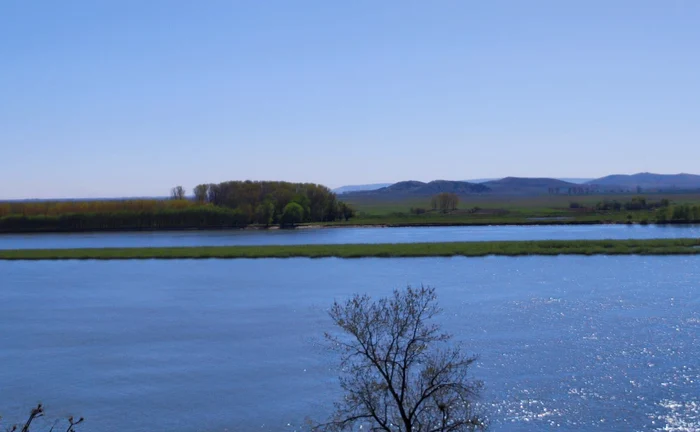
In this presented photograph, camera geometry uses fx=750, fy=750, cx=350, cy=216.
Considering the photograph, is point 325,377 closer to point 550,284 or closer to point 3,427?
point 3,427

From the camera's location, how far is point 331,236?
170ft

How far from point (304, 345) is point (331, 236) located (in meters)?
34.9

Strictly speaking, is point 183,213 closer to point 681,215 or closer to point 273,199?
point 273,199

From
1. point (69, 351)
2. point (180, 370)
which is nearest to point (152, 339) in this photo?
point (69, 351)

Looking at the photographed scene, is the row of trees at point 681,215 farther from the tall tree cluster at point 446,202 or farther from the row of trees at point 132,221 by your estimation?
the row of trees at point 132,221

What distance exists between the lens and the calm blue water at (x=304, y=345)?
1248cm

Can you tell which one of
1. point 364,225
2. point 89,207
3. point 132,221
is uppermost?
point 89,207

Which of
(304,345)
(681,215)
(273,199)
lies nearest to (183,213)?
(273,199)

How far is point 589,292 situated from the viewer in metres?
23.0

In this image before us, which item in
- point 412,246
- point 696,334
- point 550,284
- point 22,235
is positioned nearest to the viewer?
point 696,334

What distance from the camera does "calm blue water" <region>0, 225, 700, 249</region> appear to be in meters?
45.4

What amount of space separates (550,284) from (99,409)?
1642 centimetres

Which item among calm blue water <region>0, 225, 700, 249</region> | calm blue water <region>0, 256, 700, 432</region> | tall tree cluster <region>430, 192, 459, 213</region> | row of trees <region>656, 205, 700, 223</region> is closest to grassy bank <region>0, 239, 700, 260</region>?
calm blue water <region>0, 256, 700, 432</region>

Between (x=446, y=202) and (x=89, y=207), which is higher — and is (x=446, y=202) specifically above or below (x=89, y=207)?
below
